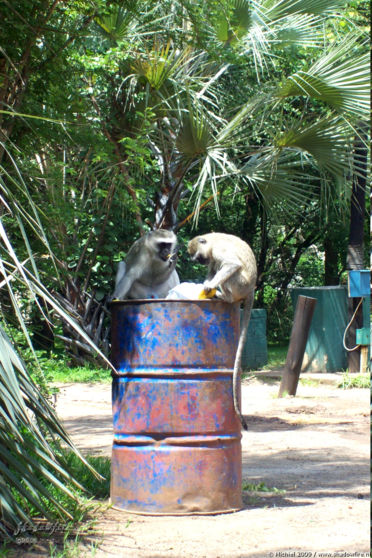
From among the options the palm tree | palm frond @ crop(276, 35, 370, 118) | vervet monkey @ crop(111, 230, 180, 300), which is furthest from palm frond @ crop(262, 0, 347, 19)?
vervet monkey @ crop(111, 230, 180, 300)

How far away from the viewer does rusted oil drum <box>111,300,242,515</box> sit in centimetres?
416

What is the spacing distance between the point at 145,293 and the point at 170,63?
3.99 m

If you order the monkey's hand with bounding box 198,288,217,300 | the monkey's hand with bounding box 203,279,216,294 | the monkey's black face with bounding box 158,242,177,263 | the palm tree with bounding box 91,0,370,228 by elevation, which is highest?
the palm tree with bounding box 91,0,370,228

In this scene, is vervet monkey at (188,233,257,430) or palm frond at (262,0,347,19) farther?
palm frond at (262,0,347,19)

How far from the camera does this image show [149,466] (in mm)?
4180

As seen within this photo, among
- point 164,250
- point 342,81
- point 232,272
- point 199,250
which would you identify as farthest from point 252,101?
point 232,272

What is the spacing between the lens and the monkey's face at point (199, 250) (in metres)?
A: 5.55

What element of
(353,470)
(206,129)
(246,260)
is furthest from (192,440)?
(206,129)

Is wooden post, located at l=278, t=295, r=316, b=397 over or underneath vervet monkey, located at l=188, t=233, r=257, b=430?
underneath

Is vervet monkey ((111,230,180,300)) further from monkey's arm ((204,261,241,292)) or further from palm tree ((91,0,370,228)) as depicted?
palm tree ((91,0,370,228))

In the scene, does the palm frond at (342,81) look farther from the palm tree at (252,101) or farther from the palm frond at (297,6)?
the palm frond at (297,6)

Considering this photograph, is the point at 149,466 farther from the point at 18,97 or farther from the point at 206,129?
the point at 206,129

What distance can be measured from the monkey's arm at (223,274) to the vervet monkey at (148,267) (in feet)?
3.35

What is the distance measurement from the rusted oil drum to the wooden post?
5341 millimetres
